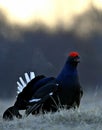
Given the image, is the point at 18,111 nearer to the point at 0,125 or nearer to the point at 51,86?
the point at 51,86

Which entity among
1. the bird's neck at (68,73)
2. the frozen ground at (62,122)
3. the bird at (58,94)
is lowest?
the frozen ground at (62,122)

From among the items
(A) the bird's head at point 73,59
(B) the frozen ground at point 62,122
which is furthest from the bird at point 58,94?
(B) the frozen ground at point 62,122

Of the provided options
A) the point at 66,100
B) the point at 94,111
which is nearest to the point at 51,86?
the point at 66,100

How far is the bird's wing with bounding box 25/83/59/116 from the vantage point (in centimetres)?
844

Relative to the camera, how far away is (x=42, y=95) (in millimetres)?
8508

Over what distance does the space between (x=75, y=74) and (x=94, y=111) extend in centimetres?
116

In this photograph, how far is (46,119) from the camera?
7.28 m

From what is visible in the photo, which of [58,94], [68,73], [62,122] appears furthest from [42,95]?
[62,122]

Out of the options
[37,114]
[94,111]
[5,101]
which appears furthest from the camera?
[5,101]

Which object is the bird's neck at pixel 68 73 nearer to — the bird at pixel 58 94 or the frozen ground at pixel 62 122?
the bird at pixel 58 94

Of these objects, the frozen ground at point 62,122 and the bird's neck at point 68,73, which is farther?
the bird's neck at point 68,73

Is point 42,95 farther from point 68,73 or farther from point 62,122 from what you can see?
point 62,122

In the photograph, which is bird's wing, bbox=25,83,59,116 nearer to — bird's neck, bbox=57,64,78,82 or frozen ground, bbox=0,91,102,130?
bird's neck, bbox=57,64,78,82

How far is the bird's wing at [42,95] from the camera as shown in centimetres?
844
